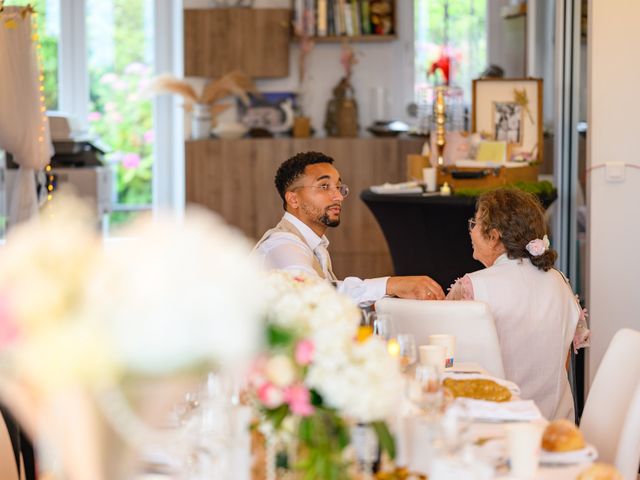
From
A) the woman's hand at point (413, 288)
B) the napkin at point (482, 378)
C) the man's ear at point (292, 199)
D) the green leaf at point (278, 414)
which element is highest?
the man's ear at point (292, 199)

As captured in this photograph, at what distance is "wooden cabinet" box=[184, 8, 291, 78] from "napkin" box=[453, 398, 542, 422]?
7.07 m

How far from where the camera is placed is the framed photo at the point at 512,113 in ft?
22.9

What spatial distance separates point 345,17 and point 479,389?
690cm

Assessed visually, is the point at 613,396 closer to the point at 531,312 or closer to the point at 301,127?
the point at 531,312

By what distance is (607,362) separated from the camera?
10.3ft

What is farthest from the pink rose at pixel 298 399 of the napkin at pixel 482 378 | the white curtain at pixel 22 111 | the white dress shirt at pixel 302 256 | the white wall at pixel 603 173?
the white curtain at pixel 22 111

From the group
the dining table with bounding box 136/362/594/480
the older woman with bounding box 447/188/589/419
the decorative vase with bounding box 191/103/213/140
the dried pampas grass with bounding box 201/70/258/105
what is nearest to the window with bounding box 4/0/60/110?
the decorative vase with bounding box 191/103/213/140

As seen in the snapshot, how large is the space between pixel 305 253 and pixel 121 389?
8.29 feet

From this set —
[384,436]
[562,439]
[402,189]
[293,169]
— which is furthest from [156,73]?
[384,436]

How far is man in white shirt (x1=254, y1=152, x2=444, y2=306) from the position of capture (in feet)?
12.9

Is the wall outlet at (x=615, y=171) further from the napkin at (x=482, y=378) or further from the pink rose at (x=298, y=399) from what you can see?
the pink rose at (x=298, y=399)

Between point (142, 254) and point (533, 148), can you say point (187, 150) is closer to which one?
point (533, 148)

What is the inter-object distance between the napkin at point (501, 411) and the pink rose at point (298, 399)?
756mm

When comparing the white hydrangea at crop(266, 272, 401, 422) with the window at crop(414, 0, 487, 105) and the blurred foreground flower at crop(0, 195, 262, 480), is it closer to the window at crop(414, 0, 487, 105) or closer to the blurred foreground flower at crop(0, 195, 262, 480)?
the blurred foreground flower at crop(0, 195, 262, 480)
